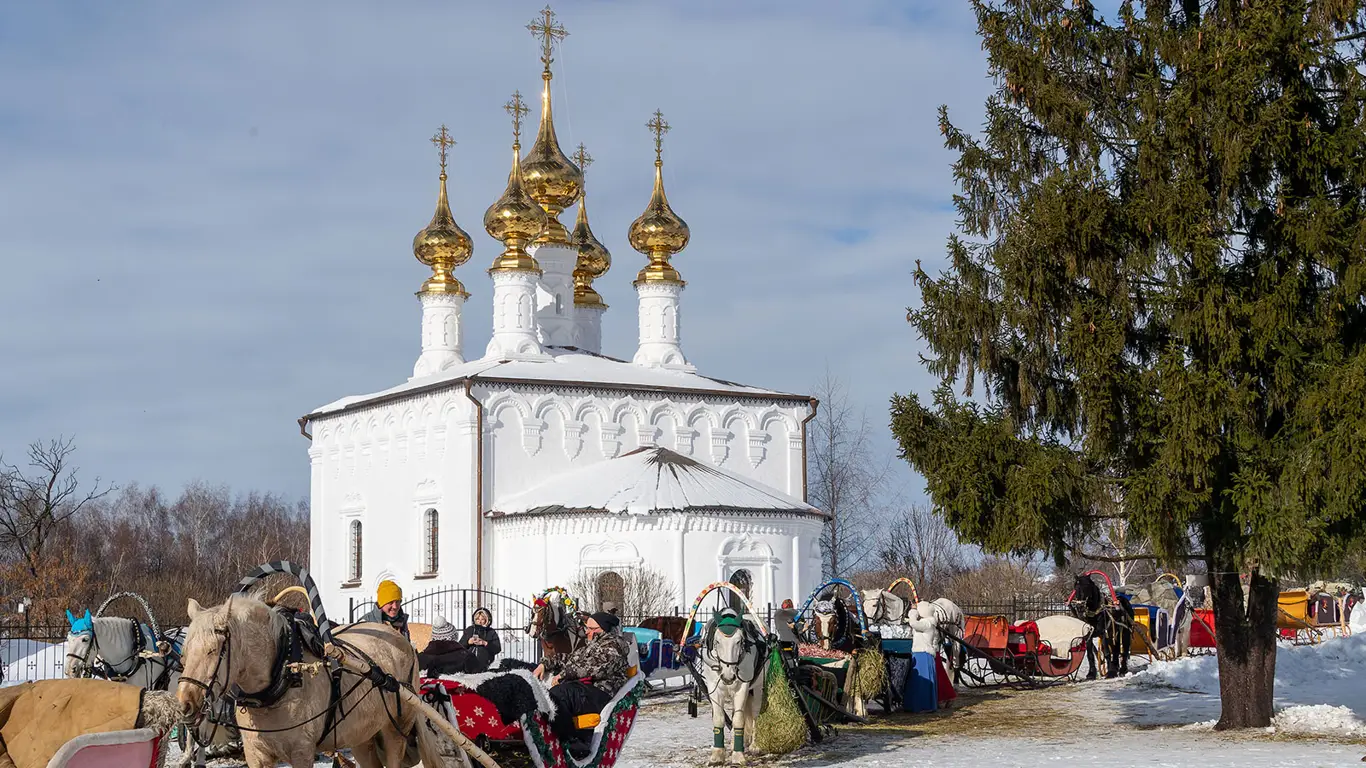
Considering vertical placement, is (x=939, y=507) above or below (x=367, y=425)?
below

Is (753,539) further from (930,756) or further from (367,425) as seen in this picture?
(930,756)

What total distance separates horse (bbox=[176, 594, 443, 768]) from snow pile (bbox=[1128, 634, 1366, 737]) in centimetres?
977

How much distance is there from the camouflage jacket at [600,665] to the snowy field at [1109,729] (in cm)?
270

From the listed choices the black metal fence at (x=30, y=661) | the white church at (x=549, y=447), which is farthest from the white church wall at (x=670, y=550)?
the black metal fence at (x=30, y=661)

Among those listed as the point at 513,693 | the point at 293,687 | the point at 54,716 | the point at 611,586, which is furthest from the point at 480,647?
the point at 611,586

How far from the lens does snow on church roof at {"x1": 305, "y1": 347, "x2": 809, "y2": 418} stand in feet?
118

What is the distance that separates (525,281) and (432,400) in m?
4.68

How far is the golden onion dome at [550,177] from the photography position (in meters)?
41.5

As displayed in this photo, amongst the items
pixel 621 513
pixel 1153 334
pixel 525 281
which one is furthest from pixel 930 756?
pixel 525 281

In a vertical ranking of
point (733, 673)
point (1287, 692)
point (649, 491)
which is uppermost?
point (649, 491)

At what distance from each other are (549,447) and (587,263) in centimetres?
1045

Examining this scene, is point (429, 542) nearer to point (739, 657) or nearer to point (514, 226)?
point (514, 226)

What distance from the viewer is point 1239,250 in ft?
46.0

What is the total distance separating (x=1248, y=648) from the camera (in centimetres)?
1434
